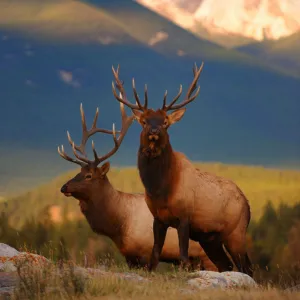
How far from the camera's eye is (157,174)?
41.9ft

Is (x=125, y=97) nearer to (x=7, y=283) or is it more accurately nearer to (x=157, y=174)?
(x=157, y=174)

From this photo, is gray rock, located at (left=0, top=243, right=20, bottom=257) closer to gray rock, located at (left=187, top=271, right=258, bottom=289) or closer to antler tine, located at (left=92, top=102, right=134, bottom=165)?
antler tine, located at (left=92, top=102, right=134, bottom=165)

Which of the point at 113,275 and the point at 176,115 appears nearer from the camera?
the point at 113,275

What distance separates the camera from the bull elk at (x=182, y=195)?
41.4ft

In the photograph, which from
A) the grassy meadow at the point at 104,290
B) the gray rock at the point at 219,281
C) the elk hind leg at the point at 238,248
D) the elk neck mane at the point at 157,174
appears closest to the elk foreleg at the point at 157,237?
the elk neck mane at the point at 157,174

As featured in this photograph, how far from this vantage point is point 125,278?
10.6m

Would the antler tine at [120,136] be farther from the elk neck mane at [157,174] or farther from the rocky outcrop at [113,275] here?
the rocky outcrop at [113,275]

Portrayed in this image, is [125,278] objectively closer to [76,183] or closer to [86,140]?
[76,183]

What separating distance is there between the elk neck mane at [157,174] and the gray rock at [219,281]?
170cm

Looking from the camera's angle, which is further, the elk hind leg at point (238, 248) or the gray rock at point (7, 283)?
the elk hind leg at point (238, 248)

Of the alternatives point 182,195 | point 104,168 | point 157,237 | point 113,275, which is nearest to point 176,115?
point 182,195

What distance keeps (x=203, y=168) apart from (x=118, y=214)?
13222 mm

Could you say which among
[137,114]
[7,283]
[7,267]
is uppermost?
[137,114]

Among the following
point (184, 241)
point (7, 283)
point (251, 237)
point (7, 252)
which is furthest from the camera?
point (251, 237)
